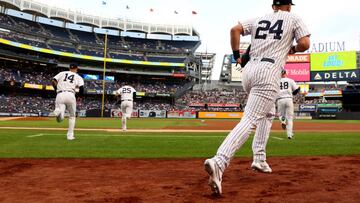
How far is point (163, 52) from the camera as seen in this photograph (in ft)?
208

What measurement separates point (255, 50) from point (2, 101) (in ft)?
144

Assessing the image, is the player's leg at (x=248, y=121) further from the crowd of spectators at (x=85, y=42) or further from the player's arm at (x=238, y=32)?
the crowd of spectators at (x=85, y=42)

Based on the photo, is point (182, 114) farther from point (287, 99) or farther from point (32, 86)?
point (287, 99)

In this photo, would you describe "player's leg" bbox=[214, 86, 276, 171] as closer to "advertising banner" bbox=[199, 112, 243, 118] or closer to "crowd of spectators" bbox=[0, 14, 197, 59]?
"advertising banner" bbox=[199, 112, 243, 118]

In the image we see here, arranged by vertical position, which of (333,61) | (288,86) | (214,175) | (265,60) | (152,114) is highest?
(333,61)

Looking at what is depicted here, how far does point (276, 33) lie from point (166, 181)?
214cm

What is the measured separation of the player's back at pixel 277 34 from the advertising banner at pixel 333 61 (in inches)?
1956

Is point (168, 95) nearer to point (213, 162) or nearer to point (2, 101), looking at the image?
point (2, 101)

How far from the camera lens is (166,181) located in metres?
3.59

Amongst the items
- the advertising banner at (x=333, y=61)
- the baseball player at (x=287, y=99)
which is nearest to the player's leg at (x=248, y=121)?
the baseball player at (x=287, y=99)

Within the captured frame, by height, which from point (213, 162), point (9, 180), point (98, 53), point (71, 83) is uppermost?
point (98, 53)

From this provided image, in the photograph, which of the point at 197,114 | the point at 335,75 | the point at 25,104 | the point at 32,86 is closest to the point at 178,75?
the point at 197,114

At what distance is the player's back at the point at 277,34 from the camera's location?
3475 mm

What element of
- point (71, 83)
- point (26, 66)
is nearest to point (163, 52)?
point (26, 66)
